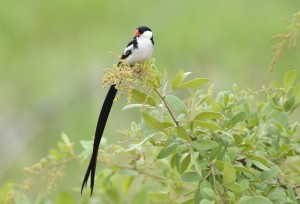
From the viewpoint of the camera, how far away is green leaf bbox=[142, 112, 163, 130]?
1627 millimetres

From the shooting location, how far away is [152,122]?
1.65 m

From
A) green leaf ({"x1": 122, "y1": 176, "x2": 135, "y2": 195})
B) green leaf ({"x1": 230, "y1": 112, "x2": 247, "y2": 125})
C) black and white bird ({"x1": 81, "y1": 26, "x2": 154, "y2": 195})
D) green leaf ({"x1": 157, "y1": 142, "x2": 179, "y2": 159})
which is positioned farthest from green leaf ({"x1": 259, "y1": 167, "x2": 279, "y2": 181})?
green leaf ({"x1": 122, "y1": 176, "x2": 135, "y2": 195})

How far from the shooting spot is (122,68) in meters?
1.66

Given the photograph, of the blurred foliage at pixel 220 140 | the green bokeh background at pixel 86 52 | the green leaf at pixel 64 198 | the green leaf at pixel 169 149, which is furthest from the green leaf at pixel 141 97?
the green bokeh background at pixel 86 52

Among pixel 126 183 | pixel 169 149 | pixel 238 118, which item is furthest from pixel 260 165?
pixel 126 183

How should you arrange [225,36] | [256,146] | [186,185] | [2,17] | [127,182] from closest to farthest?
[256,146] < [186,185] < [127,182] < [225,36] < [2,17]

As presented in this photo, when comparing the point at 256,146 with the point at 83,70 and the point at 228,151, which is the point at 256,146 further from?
the point at 83,70

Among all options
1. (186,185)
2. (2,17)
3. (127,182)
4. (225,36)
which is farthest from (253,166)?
(2,17)

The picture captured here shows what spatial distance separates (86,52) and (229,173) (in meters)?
5.27

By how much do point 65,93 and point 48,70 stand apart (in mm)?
284

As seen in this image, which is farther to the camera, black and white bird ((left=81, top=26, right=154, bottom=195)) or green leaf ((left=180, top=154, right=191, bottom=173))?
black and white bird ((left=81, top=26, right=154, bottom=195))

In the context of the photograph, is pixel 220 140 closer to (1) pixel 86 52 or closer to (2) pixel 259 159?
(2) pixel 259 159

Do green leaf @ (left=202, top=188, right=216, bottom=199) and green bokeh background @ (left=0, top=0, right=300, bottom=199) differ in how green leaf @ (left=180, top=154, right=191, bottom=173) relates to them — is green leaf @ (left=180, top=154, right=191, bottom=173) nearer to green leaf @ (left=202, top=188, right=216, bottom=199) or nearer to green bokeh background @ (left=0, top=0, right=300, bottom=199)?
green leaf @ (left=202, top=188, right=216, bottom=199)

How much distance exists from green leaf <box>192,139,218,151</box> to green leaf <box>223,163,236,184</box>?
6cm
